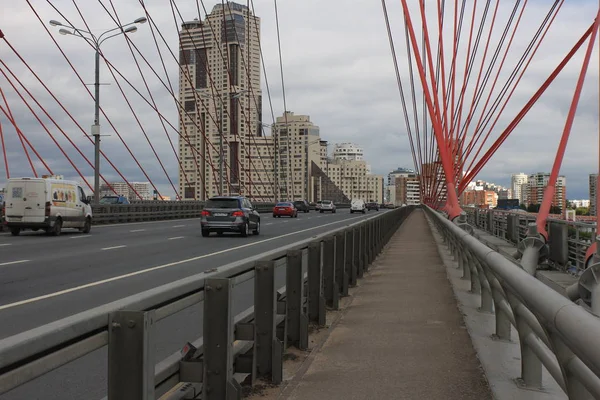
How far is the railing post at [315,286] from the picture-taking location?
678cm

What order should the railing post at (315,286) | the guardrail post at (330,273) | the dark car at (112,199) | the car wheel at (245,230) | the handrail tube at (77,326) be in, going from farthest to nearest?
1. the dark car at (112,199)
2. the car wheel at (245,230)
3. the guardrail post at (330,273)
4. the railing post at (315,286)
5. the handrail tube at (77,326)

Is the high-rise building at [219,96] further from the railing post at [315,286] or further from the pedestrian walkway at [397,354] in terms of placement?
the railing post at [315,286]

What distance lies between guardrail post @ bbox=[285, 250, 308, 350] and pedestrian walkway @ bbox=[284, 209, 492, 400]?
0.24 meters

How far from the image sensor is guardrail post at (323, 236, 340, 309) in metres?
7.62

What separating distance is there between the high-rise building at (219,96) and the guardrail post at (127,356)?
35320mm

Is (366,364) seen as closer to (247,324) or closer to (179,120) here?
(247,324)

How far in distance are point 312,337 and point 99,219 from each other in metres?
26.8

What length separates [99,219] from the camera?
3141 centimetres

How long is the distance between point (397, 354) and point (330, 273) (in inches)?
87.0

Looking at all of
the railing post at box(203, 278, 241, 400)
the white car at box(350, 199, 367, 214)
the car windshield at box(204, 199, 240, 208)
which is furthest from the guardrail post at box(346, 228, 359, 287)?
the white car at box(350, 199, 367, 214)

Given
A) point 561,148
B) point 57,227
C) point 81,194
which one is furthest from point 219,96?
point 561,148

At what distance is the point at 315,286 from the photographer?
22.5 feet

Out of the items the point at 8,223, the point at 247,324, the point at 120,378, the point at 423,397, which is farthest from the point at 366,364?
the point at 8,223

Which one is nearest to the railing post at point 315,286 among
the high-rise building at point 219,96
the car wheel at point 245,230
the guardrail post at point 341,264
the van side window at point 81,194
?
the guardrail post at point 341,264
